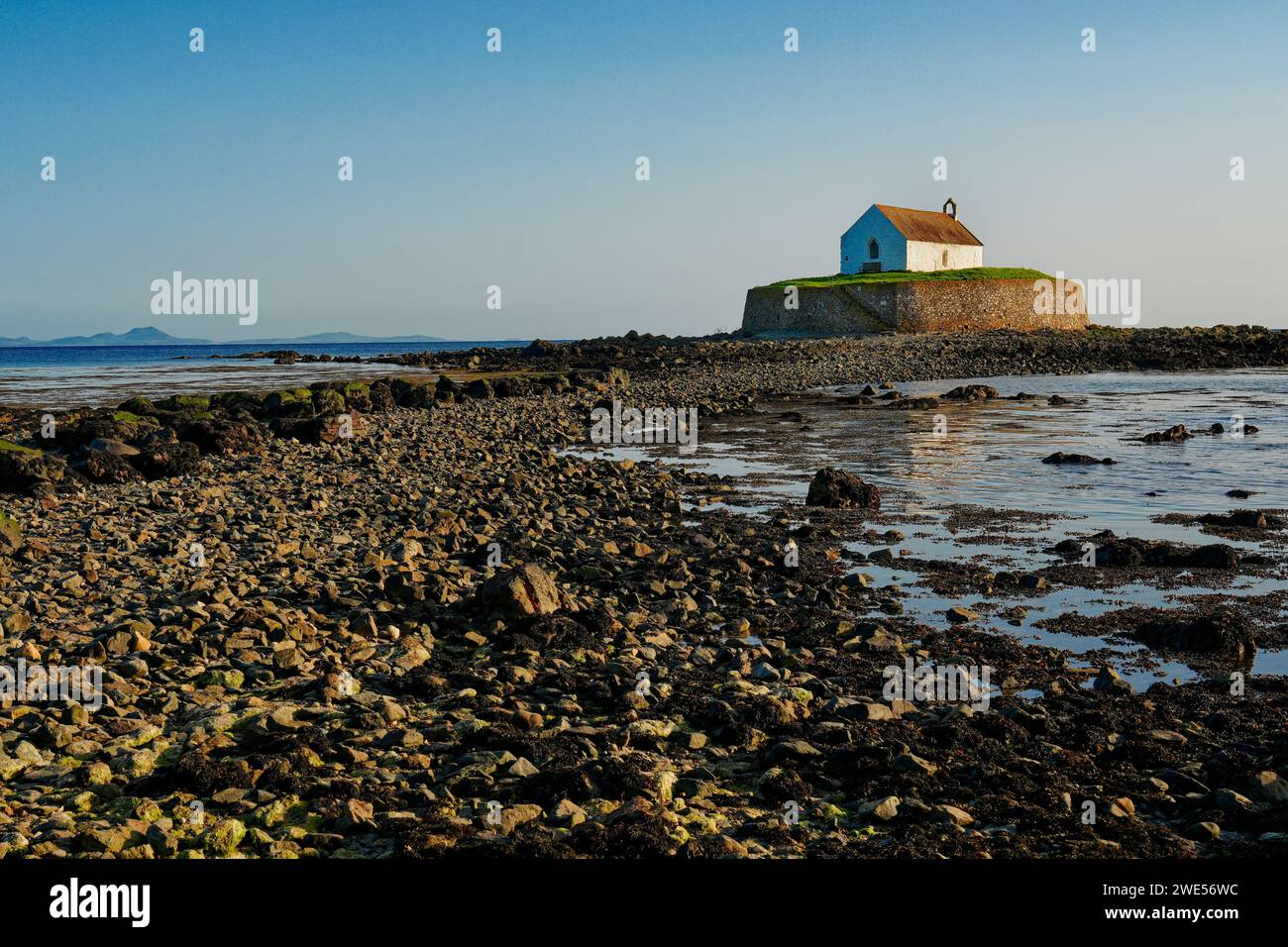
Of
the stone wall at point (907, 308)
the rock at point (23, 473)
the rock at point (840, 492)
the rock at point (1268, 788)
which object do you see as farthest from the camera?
the stone wall at point (907, 308)

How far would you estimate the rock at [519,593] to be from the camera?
9174 millimetres

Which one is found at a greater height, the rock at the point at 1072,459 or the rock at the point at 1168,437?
the rock at the point at 1168,437

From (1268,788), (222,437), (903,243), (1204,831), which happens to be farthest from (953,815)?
(903,243)

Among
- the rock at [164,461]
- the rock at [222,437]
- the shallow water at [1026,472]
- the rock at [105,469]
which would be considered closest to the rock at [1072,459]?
the shallow water at [1026,472]

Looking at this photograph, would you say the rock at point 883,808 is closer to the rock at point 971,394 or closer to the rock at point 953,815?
the rock at point 953,815

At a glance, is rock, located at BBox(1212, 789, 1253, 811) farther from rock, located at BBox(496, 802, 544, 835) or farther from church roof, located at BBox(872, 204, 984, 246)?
church roof, located at BBox(872, 204, 984, 246)

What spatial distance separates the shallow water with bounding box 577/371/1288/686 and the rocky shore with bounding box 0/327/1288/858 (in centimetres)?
63

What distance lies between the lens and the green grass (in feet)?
257

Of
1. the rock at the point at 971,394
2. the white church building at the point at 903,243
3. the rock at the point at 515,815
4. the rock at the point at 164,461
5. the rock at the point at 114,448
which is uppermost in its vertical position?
the white church building at the point at 903,243

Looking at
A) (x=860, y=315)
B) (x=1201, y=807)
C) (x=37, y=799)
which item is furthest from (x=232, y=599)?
(x=860, y=315)

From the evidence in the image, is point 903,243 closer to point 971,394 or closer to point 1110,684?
point 971,394

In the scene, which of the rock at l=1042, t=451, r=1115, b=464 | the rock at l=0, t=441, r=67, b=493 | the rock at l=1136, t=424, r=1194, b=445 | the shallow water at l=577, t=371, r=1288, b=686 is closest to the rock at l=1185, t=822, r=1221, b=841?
the shallow water at l=577, t=371, r=1288, b=686

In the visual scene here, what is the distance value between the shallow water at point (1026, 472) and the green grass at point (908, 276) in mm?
41403

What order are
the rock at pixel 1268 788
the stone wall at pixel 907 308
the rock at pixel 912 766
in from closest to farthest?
1. the rock at pixel 1268 788
2. the rock at pixel 912 766
3. the stone wall at pixel 907 308
